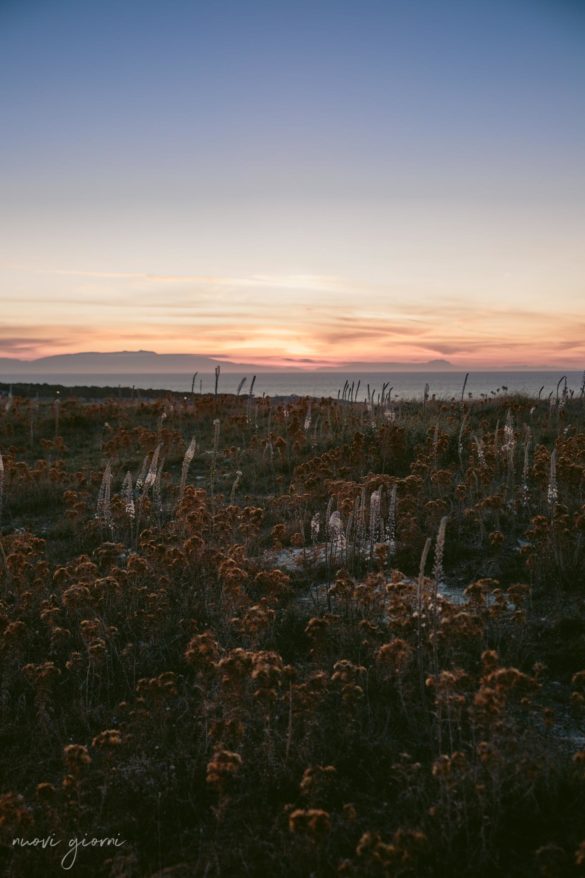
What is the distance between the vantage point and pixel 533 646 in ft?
17.4

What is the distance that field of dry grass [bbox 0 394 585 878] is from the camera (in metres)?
3.45

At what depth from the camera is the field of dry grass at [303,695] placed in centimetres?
345

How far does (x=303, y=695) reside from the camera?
4.12 metres

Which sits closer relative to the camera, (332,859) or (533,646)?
(332,859)

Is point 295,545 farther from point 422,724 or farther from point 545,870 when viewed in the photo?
point 545,870

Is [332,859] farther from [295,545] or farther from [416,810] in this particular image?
[295,545]

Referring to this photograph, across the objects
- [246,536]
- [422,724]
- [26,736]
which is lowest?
[26,736]

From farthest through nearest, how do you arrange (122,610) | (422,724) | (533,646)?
(122,610)
(533,646)
(422,724)

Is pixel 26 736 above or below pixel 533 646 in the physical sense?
below

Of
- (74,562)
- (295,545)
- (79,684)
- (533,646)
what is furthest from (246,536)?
(533,646)

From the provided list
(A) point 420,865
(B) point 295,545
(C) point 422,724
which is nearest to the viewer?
(A) point 420,865

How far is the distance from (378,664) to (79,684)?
2.30 m

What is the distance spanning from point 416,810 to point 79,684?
2824mm

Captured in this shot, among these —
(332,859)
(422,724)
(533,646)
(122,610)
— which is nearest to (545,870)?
(332,859)
